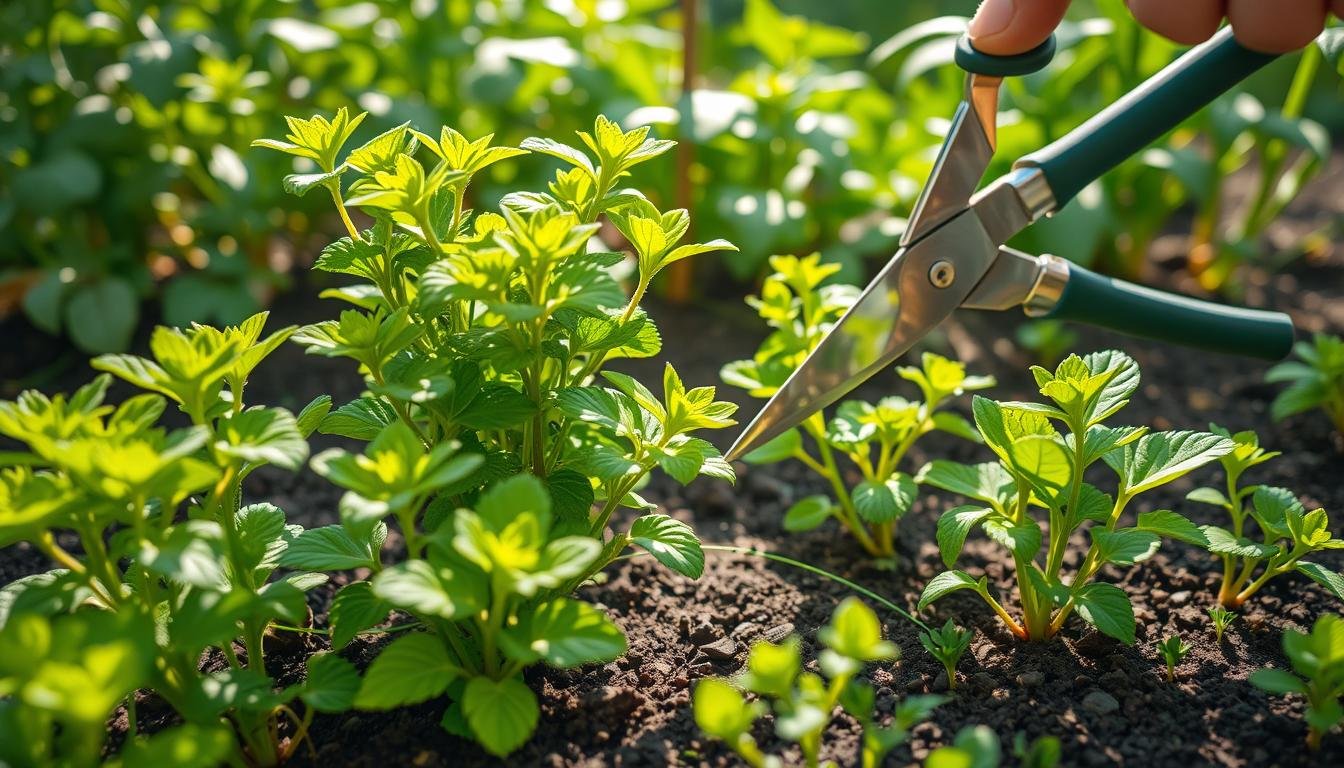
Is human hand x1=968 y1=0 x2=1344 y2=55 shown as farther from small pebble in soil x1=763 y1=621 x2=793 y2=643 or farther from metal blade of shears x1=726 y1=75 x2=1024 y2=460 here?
small pebble in soil x1=763 y1=621 x2=793 y2=643

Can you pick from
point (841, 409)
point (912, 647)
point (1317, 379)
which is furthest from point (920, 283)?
point (1317, 379)

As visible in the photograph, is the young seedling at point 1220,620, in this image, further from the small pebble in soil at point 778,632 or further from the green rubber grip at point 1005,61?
the green rubber grip at point 1005,61

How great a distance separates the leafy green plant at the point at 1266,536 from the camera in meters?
1.12

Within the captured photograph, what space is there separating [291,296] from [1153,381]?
1.73m

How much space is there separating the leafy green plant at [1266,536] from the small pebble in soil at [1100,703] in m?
0.19

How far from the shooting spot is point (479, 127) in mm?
2252

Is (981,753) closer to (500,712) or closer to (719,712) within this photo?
(719,712)

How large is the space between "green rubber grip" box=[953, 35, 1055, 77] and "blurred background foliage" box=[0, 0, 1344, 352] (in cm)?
67

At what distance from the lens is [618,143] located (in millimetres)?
1041

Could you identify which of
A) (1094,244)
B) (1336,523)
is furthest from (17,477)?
(1094,244)

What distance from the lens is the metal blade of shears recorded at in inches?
45.8

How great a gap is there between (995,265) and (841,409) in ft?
0.87

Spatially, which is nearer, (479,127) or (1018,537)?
(1018,537)

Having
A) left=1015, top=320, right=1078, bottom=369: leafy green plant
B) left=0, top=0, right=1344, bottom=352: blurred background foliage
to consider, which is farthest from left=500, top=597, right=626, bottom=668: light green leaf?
left=1015, top=320, right=1078, bottom=369: leafy green plant
